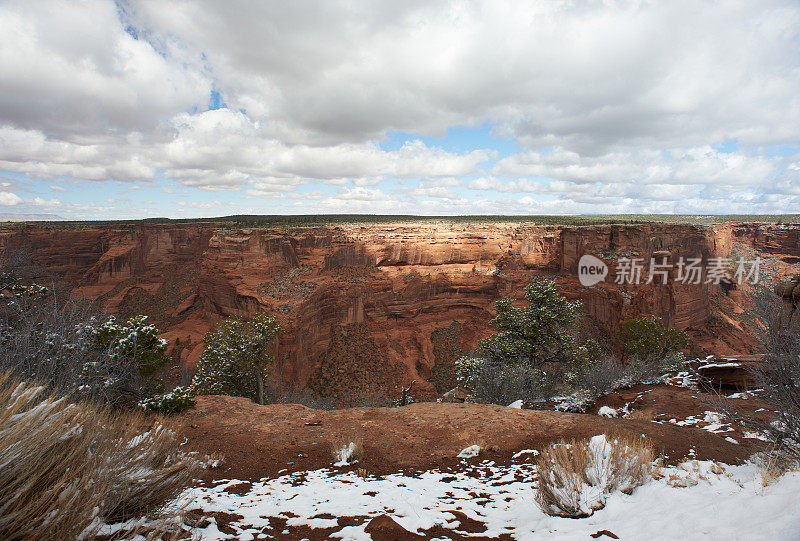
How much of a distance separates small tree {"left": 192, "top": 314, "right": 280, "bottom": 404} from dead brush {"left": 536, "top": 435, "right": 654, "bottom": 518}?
13907 millimetres

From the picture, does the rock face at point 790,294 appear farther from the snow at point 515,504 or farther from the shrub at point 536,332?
the shrub at point 536,332

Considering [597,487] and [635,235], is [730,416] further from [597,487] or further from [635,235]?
[635,235]

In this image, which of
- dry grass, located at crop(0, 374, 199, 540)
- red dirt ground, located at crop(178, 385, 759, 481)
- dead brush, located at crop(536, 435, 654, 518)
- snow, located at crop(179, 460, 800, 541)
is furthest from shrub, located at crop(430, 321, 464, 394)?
dry grass, located at crop(0, 374, 199, 540)

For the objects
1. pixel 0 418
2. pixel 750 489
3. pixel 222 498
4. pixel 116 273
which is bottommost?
pixel 116 273

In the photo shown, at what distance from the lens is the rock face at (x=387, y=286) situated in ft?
93.1

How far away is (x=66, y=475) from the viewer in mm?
2242

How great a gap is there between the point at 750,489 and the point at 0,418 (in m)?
5.74

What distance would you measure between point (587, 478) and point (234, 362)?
1455cm

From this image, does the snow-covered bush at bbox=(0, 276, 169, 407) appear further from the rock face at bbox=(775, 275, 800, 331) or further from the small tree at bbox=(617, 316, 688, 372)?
the small tree at bbox=(617, 316, 688, 372)

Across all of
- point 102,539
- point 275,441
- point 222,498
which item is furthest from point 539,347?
point 102,539

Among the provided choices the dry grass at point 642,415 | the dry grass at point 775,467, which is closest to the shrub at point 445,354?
the dry grass at point 642,415

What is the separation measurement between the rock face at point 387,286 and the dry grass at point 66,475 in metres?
23.6

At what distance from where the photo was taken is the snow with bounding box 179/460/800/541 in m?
2.61

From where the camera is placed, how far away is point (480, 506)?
404cm
